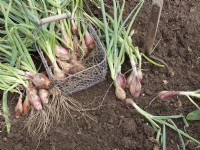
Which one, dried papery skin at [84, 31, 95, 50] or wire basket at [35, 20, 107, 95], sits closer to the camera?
wire basket at [35, 20, 107, 95]

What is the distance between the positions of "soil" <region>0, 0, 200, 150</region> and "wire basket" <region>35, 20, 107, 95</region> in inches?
1.9

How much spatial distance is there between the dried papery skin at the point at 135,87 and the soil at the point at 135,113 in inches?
1.3

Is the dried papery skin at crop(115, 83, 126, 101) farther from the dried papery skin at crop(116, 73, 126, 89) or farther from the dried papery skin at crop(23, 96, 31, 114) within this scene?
the dried papery skin at crop(23, 96, 31, 114)

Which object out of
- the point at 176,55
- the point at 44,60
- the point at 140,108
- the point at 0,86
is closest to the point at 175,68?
the point at 176,55

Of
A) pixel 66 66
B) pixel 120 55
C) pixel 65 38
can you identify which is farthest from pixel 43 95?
pixel 120 55

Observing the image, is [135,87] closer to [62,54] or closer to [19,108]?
[62,54]

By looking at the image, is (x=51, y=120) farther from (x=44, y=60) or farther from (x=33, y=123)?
(x=44, y=60)

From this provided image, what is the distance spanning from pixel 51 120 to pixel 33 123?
89 mm

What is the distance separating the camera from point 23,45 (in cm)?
182

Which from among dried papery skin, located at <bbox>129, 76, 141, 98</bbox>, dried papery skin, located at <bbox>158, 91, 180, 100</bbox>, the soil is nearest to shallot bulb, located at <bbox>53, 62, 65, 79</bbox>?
the soil

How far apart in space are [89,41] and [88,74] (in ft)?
Answer: 0.65

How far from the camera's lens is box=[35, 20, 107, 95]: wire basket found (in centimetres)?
181

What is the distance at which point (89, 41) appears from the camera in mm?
1925

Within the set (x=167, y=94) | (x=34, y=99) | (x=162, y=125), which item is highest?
(x=34, y=99)
